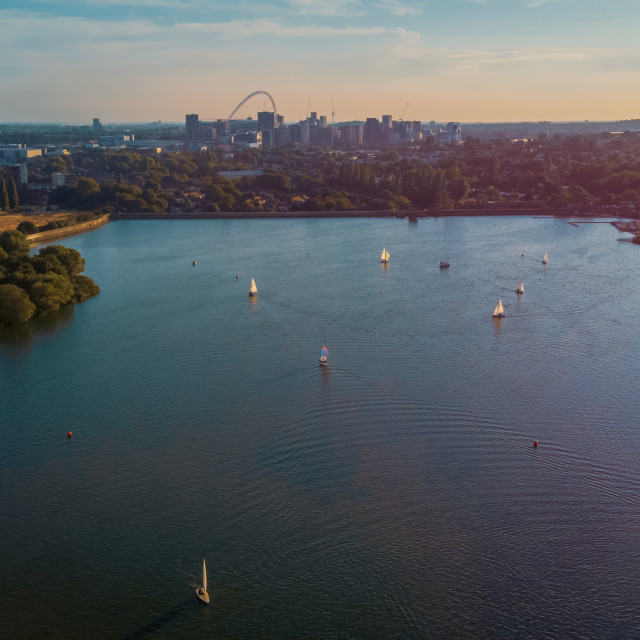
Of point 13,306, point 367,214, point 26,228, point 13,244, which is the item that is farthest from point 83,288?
point 367,214

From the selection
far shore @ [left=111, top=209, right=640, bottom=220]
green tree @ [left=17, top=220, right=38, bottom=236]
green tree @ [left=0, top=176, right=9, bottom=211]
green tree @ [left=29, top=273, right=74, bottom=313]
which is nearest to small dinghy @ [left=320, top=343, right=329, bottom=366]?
green tree @ [left=29, top=273, right=74, bottom=313]

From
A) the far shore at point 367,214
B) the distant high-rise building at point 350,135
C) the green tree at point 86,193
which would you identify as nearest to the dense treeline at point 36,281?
the far shore at point 367,214

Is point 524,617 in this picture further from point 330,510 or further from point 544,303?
point 544,303

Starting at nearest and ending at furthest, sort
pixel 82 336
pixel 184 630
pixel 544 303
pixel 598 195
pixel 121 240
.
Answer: pixel 184 630 → pixel 82 336 → pixel 544 303 → pixel 121 240 → pixel 598 195

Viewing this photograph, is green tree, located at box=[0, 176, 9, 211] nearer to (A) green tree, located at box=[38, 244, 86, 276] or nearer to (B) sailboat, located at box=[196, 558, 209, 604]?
(A) green tree, located at box=[38, 244, 86, 276]

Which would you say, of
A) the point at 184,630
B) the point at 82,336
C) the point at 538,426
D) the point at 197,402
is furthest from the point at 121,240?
the point at 184,630

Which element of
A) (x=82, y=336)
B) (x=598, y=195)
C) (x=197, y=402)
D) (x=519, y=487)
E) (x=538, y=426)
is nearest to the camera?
(x=519, y=487)

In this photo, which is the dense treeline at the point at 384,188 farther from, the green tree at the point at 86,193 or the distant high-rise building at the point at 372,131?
the distant high-rise building at the point at 372,131
